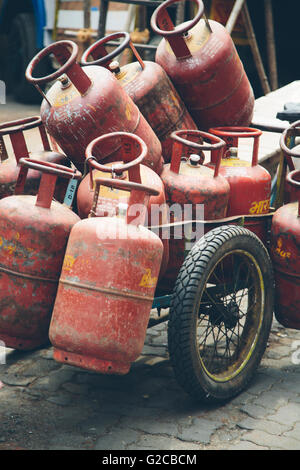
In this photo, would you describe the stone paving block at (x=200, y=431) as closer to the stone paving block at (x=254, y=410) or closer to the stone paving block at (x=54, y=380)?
the stone paving block at (x=254, y=410)

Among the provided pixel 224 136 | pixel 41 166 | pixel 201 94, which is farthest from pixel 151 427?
pixel 201 94

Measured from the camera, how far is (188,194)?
11.0ft

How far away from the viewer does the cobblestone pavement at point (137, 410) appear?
2887 millimetres

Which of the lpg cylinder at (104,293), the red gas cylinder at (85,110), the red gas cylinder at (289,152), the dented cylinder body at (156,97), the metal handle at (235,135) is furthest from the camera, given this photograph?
the dented cylinder body at (156,97)

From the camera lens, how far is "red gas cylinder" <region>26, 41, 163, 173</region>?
334 cm

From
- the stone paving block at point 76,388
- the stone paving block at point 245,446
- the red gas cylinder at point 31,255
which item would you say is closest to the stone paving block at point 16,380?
the stone paving block at point 76,388

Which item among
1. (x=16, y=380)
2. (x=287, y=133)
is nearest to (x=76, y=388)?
(x=16, y=380)

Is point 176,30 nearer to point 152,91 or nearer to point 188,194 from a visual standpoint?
point 152,91

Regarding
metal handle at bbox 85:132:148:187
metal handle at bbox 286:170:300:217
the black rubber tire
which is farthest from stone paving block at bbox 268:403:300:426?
the black rubber tire

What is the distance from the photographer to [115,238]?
2.72 meters

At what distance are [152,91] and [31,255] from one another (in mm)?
1427

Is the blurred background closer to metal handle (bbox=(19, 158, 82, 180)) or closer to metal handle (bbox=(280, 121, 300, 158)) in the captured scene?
metal handle (bbox=(280, 121, 300, 158))

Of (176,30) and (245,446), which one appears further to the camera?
(176,30)

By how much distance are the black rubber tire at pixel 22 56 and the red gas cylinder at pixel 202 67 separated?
20.2 feet
